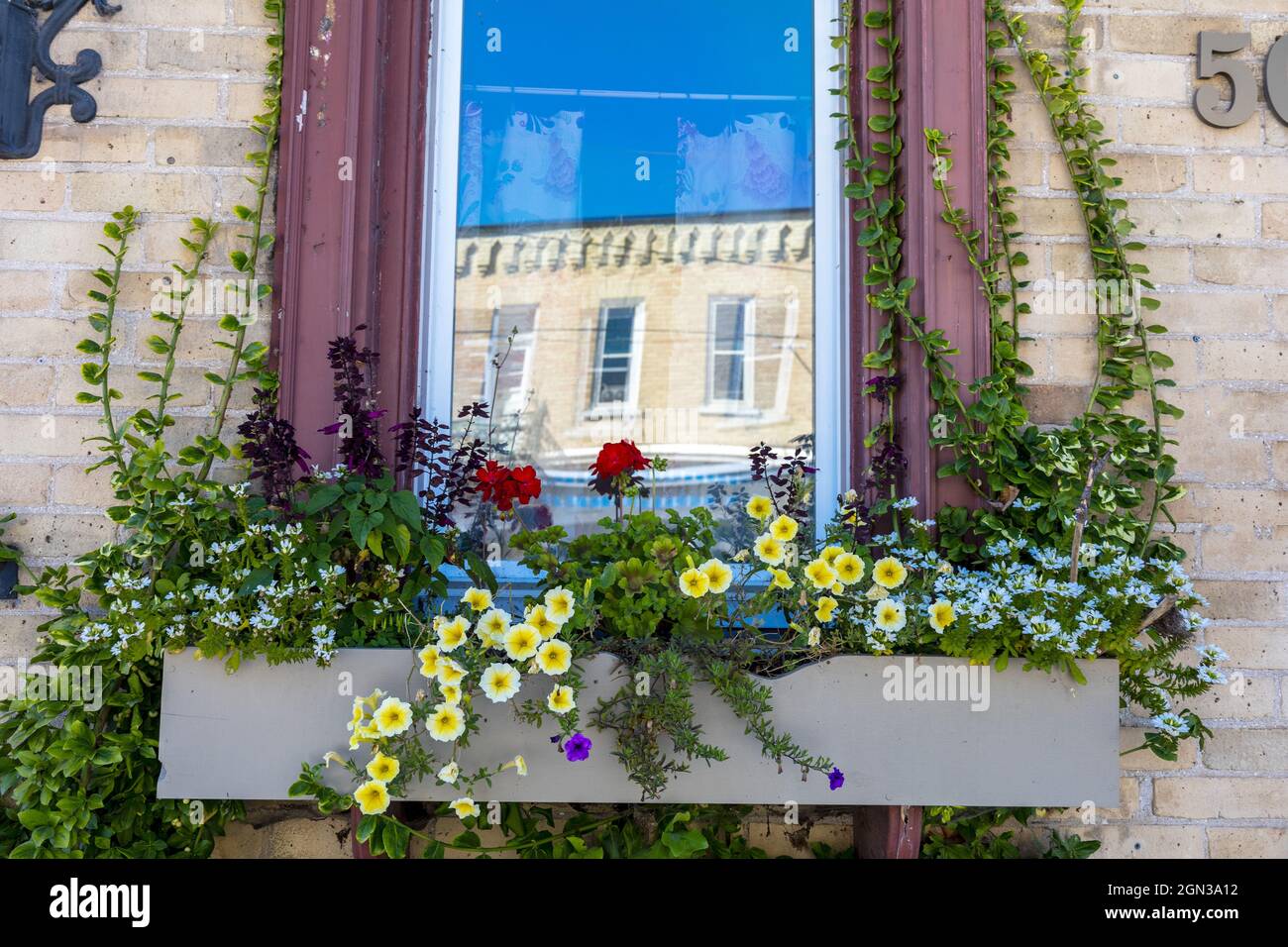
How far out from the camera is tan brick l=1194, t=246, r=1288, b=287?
7.63 feet

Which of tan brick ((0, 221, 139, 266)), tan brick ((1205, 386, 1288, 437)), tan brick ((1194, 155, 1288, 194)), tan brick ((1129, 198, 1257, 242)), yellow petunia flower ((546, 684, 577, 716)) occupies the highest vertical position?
tan brick ((1194, 155, 1288, 194))

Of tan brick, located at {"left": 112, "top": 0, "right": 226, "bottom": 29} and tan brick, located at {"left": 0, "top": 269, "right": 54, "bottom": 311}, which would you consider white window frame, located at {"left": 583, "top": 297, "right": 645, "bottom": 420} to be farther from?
tan brick, located at {"left": 0, "top": 269, "right": 54, "bottom": 311}

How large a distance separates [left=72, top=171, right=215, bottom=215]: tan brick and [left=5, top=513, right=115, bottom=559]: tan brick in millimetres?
655

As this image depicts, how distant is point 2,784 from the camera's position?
1.92 meters

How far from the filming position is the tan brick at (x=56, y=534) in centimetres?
218

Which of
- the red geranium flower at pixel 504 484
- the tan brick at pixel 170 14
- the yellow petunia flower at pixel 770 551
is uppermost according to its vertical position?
the tan brick at pixel 170 14

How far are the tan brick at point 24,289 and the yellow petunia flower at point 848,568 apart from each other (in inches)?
66.9

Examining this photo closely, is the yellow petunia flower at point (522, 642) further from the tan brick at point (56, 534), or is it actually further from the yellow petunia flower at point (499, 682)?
the tan brick at point (56, 534)

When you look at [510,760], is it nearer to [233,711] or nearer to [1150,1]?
[233,711]

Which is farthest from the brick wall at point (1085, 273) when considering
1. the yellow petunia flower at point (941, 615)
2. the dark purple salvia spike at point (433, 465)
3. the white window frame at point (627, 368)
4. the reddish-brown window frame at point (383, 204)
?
the white window frame at point (627, 368)

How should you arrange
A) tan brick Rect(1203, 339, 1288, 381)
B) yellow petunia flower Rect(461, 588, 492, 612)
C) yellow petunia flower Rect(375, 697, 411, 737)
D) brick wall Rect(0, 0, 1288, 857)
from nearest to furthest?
yellow petunia flower Rect(375, 697, 411, 737) < yellow petunia flower Rect(461, 588, 492, 612) < brick wall Rect(0, 0, 1288, 857) < tan brick Rect(1203, 339, 1288, 381)

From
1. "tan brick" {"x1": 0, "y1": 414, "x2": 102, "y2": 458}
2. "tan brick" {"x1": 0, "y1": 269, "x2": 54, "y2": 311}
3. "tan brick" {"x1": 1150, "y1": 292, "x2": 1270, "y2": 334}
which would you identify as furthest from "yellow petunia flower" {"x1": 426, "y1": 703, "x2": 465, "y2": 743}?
"tan brick" {"x1": 1150, "y1": 292, "x2": 1270, "y2": 334}

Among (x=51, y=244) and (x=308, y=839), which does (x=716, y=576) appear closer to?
(x=308, y=839)

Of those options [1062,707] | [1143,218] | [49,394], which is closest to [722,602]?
[1062,707]
